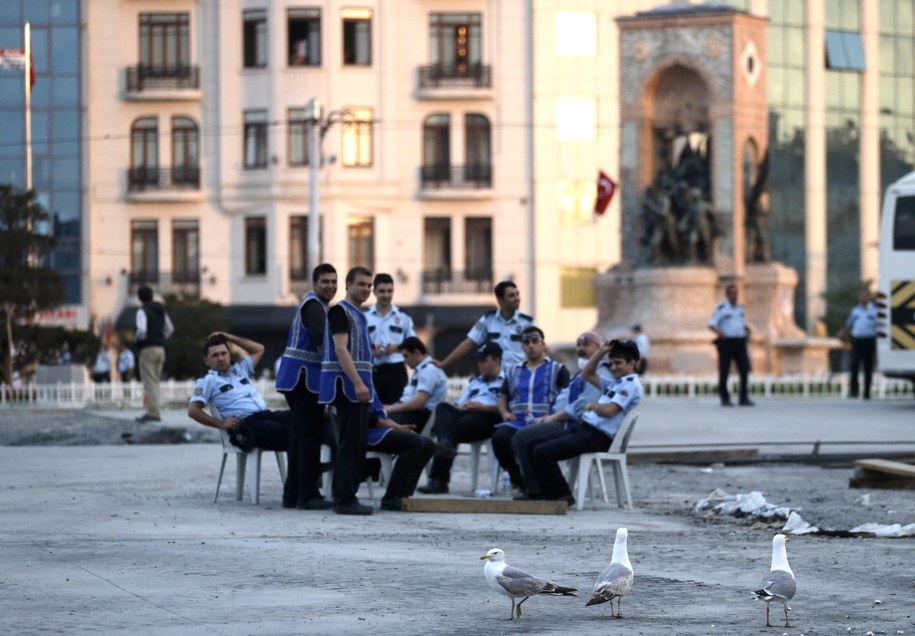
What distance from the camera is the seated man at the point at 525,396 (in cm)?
1638

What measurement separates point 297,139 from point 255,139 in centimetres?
161

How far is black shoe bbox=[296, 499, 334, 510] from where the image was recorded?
1533 centimetres

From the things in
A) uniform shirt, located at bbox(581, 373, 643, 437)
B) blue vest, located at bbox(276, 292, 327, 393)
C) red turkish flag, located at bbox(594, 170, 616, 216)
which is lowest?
uniform shirt, located at bbox(581, 373, 643, 437)

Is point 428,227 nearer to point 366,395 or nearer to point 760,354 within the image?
point 760,354

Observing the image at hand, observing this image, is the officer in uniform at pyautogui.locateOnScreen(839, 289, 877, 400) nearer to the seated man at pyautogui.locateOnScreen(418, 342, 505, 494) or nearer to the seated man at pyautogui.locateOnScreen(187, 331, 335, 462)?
the seated man at pyautogui.locateOnScreen(418, 342, 505, 494)

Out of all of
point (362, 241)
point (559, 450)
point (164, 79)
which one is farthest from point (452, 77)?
point (559, 450)

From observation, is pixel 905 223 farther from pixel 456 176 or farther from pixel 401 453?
pixel 456 176

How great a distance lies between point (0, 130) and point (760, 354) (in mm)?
32890

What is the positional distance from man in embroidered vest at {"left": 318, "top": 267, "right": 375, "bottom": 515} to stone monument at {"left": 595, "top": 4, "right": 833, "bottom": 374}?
2462cm

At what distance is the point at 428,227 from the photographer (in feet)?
214

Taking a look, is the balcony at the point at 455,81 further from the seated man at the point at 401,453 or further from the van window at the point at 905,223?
the seated man at the point at 401,453

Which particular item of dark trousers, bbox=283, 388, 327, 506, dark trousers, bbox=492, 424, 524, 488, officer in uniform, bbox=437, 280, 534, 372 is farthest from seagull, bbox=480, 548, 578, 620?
officer in uniform, bbox=437, 280, 534, 372

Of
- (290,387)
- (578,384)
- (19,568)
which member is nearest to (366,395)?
(290,387)

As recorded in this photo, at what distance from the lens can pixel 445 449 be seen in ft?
54.6
